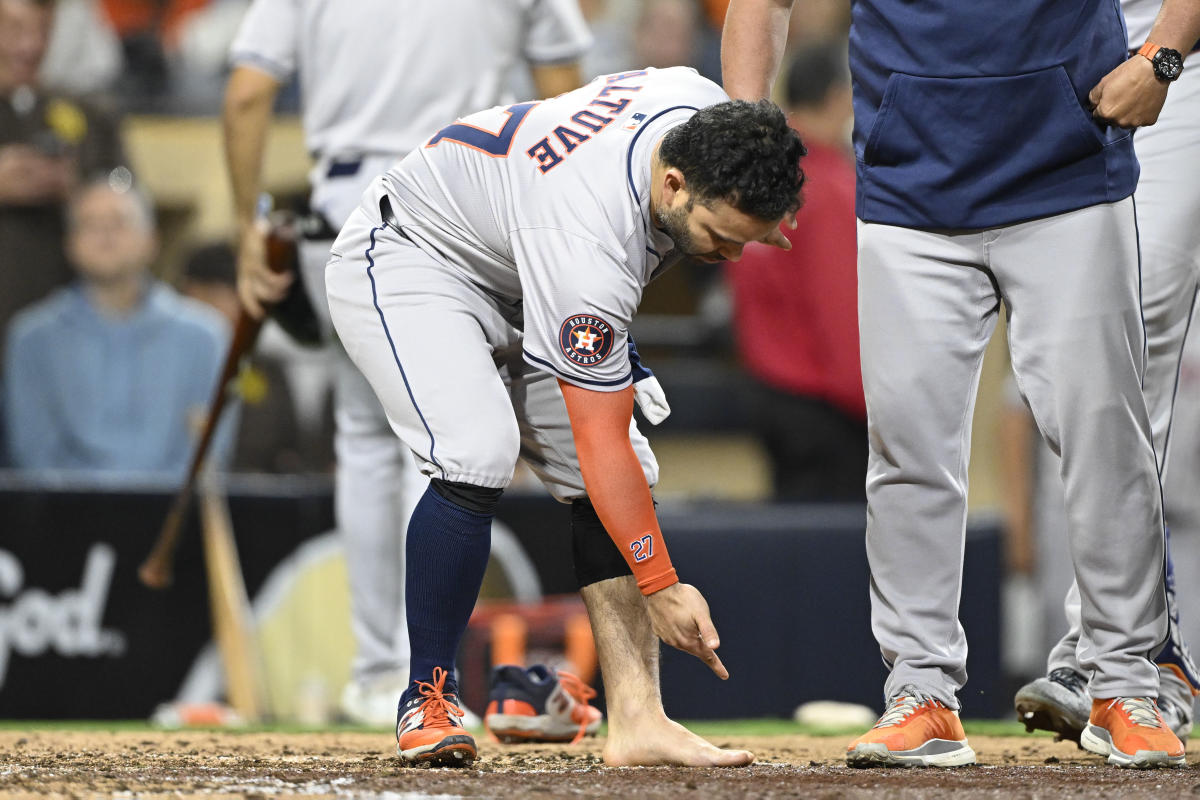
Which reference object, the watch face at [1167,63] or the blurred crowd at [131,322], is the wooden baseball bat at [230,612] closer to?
the blurred crowd at [131,322]

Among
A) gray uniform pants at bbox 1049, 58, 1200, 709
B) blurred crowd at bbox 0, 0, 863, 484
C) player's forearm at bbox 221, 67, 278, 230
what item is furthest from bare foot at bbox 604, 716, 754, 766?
blurred crowd at bbox 0, 0, 863, 484

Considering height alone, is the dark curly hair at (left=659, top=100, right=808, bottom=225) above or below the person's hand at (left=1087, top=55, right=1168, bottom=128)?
below

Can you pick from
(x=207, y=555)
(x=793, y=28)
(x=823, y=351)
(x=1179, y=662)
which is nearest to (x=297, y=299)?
(x=207, y=555)

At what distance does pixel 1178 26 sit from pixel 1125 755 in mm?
1484

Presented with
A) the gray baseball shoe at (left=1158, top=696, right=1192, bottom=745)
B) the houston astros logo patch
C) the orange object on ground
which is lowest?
the orange object on ground

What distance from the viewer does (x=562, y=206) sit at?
3184mm

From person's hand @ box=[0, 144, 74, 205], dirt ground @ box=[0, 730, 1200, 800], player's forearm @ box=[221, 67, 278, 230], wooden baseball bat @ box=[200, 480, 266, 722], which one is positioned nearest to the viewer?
dirt ground @ box=[0, 730, 1200, 800]

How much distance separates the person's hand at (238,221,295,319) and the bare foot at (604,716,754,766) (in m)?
2.16

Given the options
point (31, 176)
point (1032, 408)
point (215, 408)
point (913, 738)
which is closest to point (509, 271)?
point (1032, 408)

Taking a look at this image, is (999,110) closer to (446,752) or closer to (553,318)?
(553,318)

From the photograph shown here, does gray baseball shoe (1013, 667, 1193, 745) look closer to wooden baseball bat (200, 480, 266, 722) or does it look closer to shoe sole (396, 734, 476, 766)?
shoe sole (396, 734, 476, 766)

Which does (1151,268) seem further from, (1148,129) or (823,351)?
(823,351)

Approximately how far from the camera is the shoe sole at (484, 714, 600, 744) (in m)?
3.94

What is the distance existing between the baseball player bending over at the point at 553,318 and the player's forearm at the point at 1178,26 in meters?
0.83
